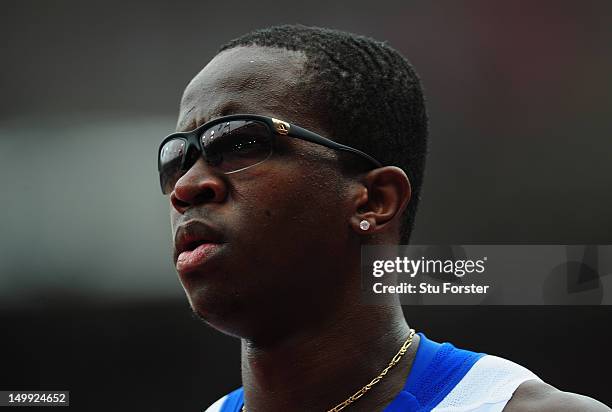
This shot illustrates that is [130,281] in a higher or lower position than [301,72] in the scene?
lower

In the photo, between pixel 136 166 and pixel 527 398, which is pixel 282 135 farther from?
pixel 136 166

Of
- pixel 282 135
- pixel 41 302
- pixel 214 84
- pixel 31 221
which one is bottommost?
pixel 41 302

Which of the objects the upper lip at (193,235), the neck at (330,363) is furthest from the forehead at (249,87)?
the neck at (330,363)

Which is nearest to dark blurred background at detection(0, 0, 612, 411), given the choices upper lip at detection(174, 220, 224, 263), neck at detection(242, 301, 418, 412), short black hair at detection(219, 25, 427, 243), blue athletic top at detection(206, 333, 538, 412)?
short black hair at detection(219, 25, 427, 243)

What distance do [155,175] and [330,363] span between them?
348 cm

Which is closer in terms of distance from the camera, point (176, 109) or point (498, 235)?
point (498, 235)

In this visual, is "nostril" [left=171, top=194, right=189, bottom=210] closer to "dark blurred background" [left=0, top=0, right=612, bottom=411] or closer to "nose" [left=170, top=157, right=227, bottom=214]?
"nose" [left=170, top=157, right=227, bottom=214]

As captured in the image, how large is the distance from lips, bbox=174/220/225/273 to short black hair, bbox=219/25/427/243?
1.66ft

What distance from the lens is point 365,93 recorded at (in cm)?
290

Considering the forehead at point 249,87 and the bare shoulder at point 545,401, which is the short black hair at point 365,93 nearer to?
the forehead at point 249,87

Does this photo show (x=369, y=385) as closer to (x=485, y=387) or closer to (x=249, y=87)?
(x=485, y=387)

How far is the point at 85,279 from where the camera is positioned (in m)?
5.79

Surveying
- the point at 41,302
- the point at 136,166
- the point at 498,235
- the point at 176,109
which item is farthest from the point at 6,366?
the point at 498,235

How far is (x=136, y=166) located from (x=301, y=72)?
3331mm
